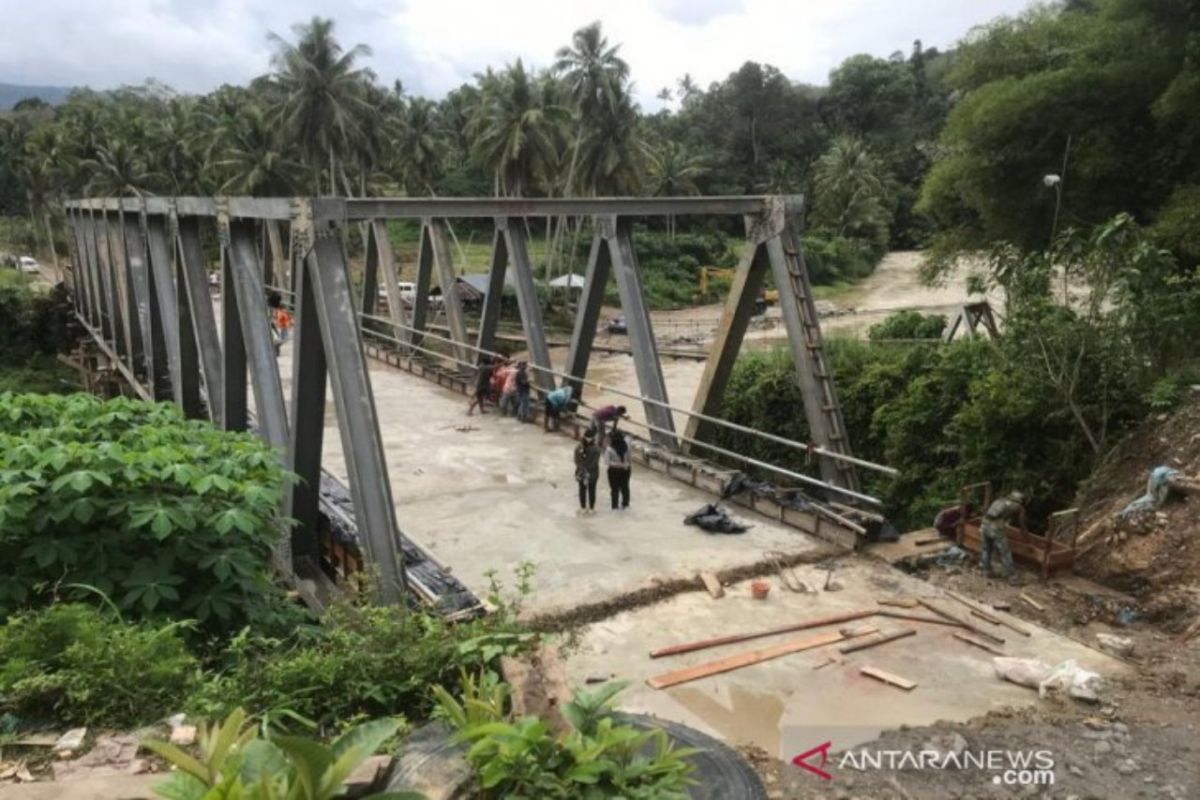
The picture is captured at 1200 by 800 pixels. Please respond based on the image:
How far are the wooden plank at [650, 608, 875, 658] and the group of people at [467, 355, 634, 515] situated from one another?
9.56 feet

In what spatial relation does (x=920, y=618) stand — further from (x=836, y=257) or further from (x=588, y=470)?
(x=836, y=257)

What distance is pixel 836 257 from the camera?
50.2m

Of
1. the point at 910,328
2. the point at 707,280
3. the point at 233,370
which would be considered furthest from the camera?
the point at 707,280

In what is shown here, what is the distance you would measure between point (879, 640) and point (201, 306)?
324 inches

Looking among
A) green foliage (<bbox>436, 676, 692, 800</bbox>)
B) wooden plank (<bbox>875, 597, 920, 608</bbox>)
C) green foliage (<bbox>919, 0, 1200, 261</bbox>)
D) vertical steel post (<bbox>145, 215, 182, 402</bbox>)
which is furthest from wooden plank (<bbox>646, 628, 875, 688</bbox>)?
green foliage (<bbox>919, 0, 1200, 261</bbox>)

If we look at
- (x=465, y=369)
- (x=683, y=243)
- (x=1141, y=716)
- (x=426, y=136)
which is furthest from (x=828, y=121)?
(x=1141, y=716)

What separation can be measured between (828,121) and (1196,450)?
63129mm

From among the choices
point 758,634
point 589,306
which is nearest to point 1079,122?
point 589,306

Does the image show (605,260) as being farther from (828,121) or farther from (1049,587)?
(828,121)

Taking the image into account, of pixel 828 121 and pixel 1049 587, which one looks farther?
Answer: pixel 828 121

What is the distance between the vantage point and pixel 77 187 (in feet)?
147

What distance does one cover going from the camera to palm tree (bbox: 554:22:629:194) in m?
34.9

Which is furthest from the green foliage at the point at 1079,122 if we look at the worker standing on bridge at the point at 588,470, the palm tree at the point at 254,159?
the palm tree at the point at 254,159

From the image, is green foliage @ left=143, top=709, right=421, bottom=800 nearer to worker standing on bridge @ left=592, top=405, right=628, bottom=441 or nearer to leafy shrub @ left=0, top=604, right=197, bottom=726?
leafy shrub @ left=0, top=604, right=197, bottom=726
